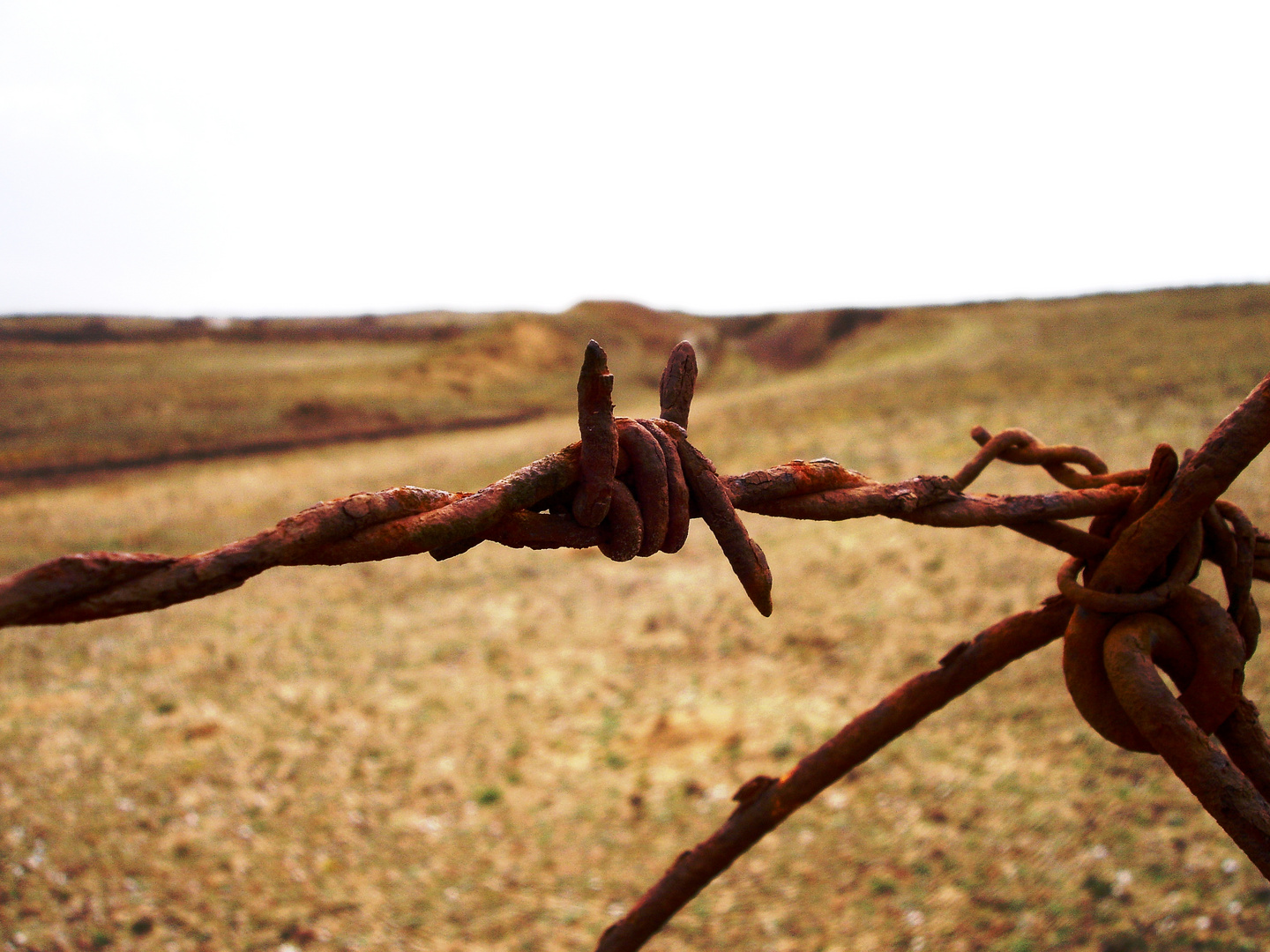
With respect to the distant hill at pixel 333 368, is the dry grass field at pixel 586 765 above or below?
below

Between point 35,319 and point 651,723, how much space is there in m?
15.4

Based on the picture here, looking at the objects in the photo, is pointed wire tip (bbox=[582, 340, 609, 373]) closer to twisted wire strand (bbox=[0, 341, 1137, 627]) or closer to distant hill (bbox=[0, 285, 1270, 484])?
twisted wire strand (bbox=[0, 341, 1137, 627])

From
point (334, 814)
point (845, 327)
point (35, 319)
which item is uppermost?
point (845, 327)

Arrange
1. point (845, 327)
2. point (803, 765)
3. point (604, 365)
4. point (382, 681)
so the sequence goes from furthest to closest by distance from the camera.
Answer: point (845, 327)
point (382, 681)
point (803, 765)
point (604, 365)

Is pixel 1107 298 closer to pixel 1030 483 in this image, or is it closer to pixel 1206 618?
pixel 1030 483

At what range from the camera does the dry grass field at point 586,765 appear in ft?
10.2

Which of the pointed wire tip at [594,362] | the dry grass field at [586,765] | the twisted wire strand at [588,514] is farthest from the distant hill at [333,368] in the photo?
the pointed wire tip at [594,362]

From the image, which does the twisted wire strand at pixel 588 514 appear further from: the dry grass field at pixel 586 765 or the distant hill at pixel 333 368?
the distant hill at pixel 333 368

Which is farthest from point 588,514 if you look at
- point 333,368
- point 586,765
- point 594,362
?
point 333,368

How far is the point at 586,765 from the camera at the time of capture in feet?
13.7

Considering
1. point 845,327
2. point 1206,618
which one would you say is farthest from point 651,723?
point 845,327

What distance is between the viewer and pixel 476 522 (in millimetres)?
839

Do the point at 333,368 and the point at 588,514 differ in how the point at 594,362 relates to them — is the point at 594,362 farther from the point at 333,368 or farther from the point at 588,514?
the point at 333,368

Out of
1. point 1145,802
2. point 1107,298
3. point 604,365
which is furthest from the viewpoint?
point 1107,298
